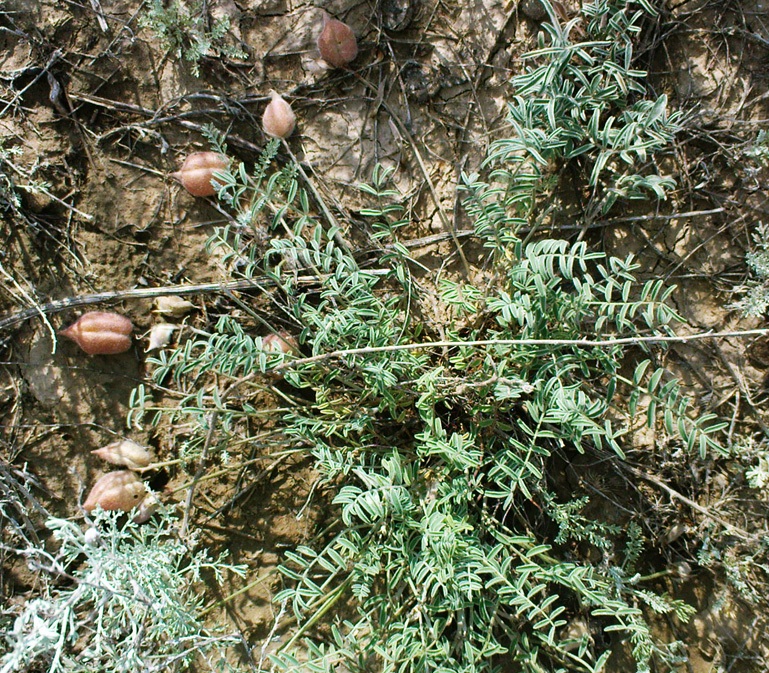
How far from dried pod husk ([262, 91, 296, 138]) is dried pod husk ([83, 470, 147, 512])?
1459 millimetres

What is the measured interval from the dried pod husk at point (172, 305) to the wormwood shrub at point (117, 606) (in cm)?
81

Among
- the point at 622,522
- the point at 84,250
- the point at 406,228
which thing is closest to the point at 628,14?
the point at 406,228

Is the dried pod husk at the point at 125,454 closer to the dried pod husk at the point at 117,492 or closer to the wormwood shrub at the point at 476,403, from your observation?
the dried pod husk at the point at 117,492

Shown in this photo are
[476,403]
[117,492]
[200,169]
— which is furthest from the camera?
[200,169]

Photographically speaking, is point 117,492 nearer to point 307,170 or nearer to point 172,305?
point 172,305

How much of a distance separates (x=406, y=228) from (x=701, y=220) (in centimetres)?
119

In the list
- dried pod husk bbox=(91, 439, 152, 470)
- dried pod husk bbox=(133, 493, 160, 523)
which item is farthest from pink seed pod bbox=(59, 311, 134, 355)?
dried pod husk bbox=(133, 493, 160, 523)

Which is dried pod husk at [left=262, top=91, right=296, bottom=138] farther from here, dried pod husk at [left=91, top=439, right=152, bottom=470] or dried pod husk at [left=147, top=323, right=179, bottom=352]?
dried pod husk at [left=91, top=439, right=152, bottom=470]

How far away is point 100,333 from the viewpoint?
254 cm

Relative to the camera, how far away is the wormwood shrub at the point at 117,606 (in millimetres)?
1856

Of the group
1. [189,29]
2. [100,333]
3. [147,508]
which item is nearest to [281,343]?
[100,333]

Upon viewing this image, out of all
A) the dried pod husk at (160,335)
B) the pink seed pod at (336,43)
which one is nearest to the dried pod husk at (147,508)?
the dried pod husk at (160,335)

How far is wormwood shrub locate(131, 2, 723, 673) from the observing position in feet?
6.70

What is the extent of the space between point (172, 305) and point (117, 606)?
1.18 m
